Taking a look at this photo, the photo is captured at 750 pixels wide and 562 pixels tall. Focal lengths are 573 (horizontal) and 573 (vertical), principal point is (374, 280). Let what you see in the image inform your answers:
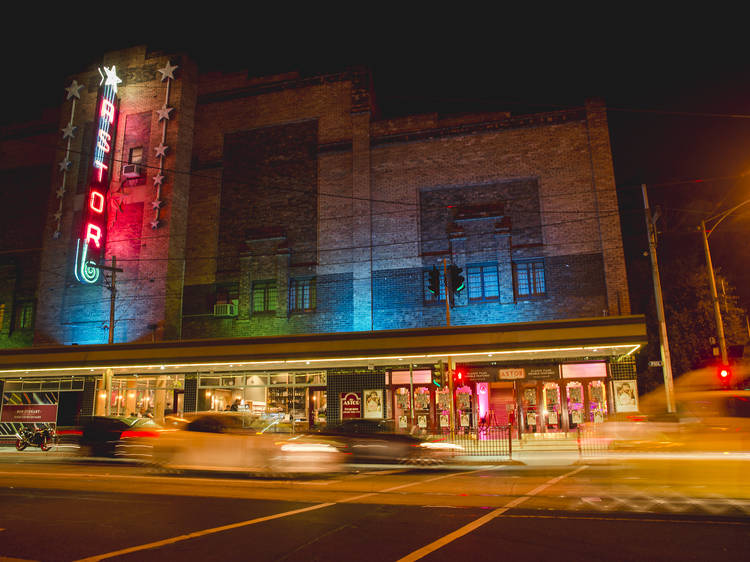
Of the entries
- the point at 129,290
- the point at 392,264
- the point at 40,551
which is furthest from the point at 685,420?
the point at 129,290

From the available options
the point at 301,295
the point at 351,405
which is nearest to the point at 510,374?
the point at 351,405

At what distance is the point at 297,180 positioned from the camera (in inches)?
1121

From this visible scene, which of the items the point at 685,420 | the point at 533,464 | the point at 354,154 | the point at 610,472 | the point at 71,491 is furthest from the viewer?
the point at 354,154

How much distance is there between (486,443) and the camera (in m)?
20.3

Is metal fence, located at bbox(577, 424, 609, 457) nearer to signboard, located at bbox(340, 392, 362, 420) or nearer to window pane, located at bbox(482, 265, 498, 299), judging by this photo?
window pane, located at bbox(482, 265, 498, 299)

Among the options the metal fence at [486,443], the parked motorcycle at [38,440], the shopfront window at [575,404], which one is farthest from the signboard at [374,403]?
the parked motorcycle at [38,440]

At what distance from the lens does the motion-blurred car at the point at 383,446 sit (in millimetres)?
16453

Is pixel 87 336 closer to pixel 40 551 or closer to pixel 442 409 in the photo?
pixel 442 409

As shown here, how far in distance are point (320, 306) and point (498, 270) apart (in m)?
8.23

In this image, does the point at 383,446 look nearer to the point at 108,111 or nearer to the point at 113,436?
the point at 113,436

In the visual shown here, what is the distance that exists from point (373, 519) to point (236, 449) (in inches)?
240

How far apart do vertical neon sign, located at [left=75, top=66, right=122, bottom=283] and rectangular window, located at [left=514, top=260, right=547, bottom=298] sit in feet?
63.8

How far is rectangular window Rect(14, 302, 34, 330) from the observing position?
31078 millimetres

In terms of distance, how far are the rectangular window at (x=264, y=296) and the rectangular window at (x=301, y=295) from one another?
86 cm
